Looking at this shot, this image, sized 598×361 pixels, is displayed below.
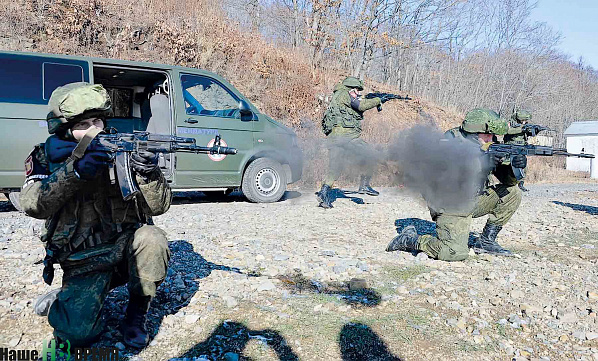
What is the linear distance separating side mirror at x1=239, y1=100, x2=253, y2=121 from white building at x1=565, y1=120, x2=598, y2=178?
18352 mm

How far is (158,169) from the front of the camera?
2.80m

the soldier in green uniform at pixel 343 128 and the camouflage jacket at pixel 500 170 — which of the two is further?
the soldier in green uniform at pixel 343 128

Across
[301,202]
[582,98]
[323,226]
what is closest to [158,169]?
[323,226]

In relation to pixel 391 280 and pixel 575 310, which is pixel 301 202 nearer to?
pixel 391 280

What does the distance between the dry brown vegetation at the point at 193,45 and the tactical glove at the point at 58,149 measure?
6803 millimetres

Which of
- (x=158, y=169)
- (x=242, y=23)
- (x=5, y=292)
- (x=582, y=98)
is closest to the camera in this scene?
(x=158, y=169)

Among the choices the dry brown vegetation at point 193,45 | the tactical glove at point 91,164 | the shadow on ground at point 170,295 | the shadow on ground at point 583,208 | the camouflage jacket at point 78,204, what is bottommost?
the shadow on ground at point 170,295

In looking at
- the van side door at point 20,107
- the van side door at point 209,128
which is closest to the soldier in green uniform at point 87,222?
the van side door at point 20,107

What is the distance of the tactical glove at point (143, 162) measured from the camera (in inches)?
103

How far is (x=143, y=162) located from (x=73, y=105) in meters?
0.48

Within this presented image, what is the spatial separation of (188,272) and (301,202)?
13.8ft

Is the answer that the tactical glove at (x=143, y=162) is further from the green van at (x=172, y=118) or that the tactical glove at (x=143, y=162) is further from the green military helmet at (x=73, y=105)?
the green van at (x=172, y=118)

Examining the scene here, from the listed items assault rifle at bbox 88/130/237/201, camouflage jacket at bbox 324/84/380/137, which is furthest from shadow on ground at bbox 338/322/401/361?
camouflage jacket at bbox 324/84/380/137

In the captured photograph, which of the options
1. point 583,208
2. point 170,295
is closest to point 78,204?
point 170,295
